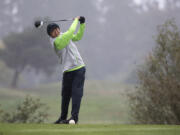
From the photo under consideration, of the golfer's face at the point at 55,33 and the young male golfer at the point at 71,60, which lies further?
the golfer's face at the point at 55,33

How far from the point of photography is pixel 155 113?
9117mm

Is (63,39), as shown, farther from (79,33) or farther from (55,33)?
(79,33)

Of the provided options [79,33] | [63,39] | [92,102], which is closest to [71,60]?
[63,39]

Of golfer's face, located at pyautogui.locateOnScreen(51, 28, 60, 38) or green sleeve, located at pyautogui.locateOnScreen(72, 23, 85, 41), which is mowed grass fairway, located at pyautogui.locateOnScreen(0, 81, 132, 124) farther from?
golfer's face, located at pyautogui.locateOnScreen(51, 28, 60, 38)

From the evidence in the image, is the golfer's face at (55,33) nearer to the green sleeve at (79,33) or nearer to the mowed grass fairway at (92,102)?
the green sleeve at (79,33)

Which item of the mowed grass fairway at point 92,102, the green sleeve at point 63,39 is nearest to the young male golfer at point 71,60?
the green sleeve at point 63,39

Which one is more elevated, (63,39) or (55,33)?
(55,33)

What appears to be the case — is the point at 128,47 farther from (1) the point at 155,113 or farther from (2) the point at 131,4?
(1) the point at 155,113

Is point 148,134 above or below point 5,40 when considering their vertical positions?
below

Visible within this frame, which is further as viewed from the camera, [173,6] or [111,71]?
[111,71]

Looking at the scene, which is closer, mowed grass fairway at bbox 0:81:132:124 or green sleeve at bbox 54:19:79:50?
green sleeve at bbox 54:19:79:50

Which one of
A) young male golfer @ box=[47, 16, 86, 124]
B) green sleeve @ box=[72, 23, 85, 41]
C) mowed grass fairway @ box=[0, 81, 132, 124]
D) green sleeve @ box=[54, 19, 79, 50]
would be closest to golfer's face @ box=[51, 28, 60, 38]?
young male golfer @ box=[47, 16, 86, 124]

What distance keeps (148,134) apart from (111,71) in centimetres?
6846

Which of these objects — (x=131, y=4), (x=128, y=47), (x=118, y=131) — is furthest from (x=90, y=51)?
(x=118, y=131)
